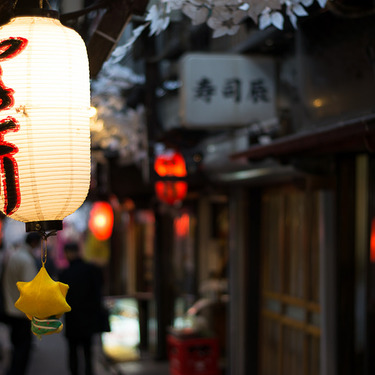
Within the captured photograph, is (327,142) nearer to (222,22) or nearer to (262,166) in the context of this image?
(222,22)

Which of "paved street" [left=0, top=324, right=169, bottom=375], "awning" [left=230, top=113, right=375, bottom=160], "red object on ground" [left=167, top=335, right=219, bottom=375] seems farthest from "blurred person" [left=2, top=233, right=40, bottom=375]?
"awning" [left=230, top=113, right=375, bottom=160]

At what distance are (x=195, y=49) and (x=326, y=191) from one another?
19.4 ft

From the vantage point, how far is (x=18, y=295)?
10.9 metres

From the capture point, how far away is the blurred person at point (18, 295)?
35.4 ft

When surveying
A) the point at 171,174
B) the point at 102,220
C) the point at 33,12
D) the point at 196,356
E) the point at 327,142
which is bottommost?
the point at 196,356

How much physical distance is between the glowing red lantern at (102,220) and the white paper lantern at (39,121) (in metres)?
13.0

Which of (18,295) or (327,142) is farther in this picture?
(18,295)

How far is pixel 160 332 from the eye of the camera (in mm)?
14812

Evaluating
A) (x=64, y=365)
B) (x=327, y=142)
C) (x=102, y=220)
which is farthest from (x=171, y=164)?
(x=102, y=220)

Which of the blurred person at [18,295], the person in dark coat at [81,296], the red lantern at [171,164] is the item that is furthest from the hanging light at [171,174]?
the blurred person at [18,295]

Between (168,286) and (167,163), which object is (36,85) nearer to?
(167,163)

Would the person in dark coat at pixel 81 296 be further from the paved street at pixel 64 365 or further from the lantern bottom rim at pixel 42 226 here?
the lantern bottom rim at pixel 42 226

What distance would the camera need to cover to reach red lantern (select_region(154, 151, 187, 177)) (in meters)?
11.4

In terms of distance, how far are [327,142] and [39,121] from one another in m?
2.94
